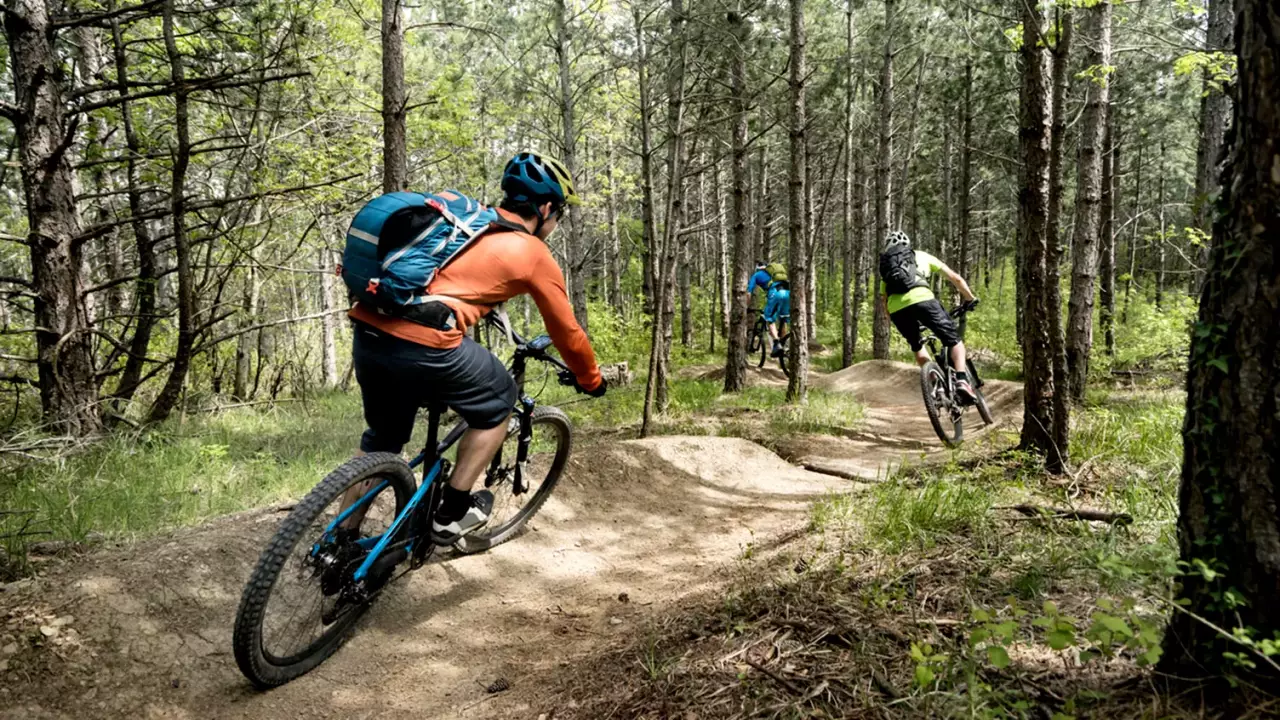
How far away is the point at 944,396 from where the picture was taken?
21.7ft

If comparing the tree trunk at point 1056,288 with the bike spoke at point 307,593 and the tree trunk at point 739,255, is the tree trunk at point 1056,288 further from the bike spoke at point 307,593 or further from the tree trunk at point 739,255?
the tree trunk at point 739,255

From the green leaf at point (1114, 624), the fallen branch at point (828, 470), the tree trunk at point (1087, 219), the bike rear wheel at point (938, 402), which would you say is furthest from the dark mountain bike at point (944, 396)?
the green leaf at point (1114, 624)

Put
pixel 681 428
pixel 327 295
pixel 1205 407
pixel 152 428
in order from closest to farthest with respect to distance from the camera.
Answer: pixel 1205 407, pixel 152 428, pixel 681 428, pixel 327 295

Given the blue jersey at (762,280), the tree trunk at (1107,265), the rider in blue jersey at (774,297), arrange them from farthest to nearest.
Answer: the blue jersey at (762,280) < the rider in blue jersey at (774,297) < the tree trunk at (1107,265)

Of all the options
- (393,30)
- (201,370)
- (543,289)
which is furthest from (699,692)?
(201,370)

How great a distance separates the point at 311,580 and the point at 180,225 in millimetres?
4251

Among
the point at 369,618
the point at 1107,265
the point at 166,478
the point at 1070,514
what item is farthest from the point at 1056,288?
the point at 1107,265

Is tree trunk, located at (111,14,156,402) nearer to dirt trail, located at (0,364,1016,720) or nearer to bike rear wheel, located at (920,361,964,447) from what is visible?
dirt trail, located at (0,364,1016,720)

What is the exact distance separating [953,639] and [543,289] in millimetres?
2258

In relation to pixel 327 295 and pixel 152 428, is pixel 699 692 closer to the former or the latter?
pixel 152 428

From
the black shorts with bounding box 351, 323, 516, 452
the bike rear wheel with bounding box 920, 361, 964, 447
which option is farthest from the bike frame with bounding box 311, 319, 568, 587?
the bike rear wheel with bounding box 920, 361, 964, 447

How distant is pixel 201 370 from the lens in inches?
403

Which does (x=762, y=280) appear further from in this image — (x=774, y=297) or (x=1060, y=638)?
(x=1060, y=638)

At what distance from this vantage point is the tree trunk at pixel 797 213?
8.82 meters
